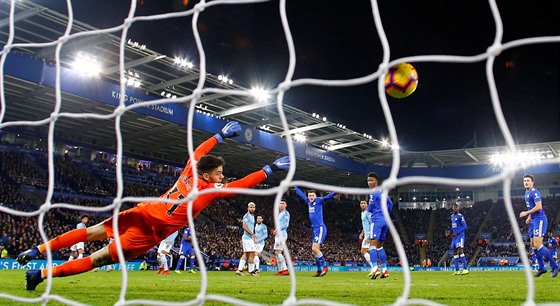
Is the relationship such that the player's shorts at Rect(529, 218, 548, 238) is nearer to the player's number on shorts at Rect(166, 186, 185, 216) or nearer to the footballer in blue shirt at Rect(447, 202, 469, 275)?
the footballer in blue shirt at Rect(447, 202, 469, 275)

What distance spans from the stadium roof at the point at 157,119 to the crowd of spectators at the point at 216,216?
1818mm

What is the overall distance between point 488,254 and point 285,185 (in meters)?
36.5

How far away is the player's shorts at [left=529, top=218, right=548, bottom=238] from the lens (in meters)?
9.46

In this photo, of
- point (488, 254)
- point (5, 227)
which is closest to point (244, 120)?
point (5, 227)

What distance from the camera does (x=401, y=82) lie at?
5.84 metres

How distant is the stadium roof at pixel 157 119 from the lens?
18781 mm

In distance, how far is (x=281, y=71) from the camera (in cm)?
2827

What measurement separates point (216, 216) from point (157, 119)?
10.3 metres

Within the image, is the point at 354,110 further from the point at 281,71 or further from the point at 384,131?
the point at 281,71

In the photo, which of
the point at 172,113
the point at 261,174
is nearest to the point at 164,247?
the point at 261,174

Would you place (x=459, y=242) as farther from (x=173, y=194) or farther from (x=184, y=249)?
(x=173, y=194)

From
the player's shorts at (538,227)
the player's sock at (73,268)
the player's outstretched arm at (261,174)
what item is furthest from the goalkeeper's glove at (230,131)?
the player's shorts at (538,227)

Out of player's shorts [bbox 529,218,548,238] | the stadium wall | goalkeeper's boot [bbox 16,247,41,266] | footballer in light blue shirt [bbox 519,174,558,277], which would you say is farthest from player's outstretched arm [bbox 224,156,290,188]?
the stadium wall

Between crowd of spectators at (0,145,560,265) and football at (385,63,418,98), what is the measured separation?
16.7 m
